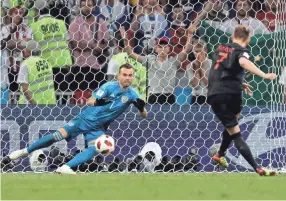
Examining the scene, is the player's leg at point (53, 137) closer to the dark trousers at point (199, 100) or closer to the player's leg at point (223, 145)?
the player's leg at point (223, 145)

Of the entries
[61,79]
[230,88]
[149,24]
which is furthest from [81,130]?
[149,24]

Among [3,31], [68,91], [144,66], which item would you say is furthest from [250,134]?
[3,31]

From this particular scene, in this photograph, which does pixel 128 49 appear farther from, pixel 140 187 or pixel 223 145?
pixel 140 187

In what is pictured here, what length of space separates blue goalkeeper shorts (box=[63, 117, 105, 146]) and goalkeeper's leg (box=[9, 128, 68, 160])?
89mm

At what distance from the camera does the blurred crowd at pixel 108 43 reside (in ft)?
42.8

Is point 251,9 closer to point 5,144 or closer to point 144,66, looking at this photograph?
point 144,66

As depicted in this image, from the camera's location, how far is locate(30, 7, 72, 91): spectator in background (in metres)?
13.2

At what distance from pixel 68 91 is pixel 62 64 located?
0.40 m

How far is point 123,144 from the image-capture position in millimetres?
12883

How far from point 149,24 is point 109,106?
1.89 meters

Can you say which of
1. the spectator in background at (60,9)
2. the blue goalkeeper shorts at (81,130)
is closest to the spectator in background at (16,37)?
the spectator in background at (60,9)

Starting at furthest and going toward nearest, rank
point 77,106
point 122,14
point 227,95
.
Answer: point 122,14, point 77,106, point 227,95

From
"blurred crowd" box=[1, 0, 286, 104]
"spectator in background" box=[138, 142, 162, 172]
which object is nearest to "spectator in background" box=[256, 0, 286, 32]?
"blurred crowd" box=[1, 0, 286, 104]

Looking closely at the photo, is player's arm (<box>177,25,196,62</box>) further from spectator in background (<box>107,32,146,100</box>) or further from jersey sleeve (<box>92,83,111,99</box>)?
jersey sleeve (<box>92,83,111,99</box>)
